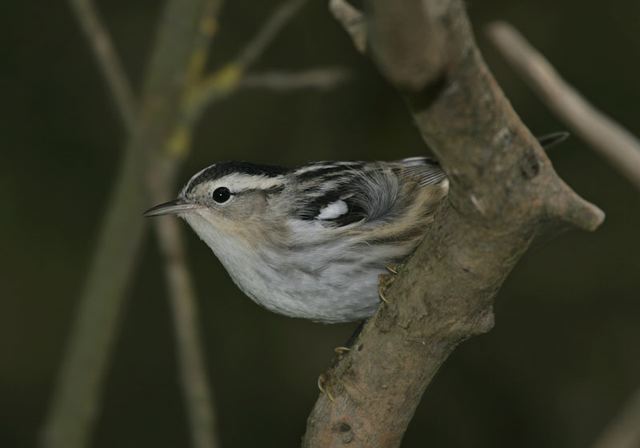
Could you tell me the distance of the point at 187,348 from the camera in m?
5.84

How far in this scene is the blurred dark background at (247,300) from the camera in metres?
8.11

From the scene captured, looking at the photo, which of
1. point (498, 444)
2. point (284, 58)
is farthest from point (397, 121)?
point (498, 444)

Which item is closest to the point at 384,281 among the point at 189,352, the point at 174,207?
the point at 174,207

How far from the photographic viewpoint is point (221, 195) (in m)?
5.27

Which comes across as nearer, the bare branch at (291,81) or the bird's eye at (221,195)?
the bird's eye at (221,195)

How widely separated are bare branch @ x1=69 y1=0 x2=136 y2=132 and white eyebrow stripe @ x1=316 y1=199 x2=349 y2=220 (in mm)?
1725

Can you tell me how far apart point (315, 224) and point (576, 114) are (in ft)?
6.91

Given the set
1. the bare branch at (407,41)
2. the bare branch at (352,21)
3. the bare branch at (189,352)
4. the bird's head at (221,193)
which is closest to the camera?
the bare branch at (407,41)

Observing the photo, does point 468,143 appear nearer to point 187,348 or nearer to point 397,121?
point 187,348

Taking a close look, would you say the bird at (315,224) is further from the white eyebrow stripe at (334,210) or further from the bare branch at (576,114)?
the bare branch at (576,114)

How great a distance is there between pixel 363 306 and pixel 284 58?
4.50 m

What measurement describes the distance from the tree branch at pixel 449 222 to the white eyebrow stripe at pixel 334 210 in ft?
3.09

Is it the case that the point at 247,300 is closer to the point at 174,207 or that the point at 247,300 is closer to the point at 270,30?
the point at 270,30

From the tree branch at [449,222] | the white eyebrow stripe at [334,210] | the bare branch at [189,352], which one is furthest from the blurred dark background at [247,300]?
the tree branch at [449,222]
